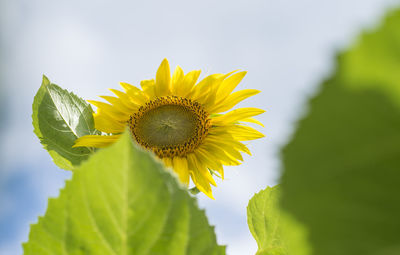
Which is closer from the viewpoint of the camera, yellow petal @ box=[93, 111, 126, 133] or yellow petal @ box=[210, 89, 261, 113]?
yellow petal @ box=[93, 111, 126, 133]

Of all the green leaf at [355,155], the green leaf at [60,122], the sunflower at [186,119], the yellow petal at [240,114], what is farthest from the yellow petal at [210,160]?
the green leaf at [355,155]

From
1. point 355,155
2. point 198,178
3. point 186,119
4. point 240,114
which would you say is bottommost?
point 355,155

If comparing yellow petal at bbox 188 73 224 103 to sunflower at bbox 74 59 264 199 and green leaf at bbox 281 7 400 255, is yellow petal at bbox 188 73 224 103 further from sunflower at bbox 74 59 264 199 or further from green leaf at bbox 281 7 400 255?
green leaf at bbox 281 7 400 255

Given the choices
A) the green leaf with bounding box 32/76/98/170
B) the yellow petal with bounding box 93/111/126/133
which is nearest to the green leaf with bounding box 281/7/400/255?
the green leaf with bounding box 32/76/98/170

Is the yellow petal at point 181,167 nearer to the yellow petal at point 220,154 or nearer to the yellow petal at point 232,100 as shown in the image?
the yellow petal at point 220,154

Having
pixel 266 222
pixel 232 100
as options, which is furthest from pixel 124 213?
pixel 232 100

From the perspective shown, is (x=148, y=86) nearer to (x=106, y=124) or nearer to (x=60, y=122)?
(x=106, y=124)

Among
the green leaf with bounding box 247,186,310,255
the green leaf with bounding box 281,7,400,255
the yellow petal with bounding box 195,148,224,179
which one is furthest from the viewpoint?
the yellow petal with bounding box 195,148,224,179

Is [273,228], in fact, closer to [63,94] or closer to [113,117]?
[63,94]
